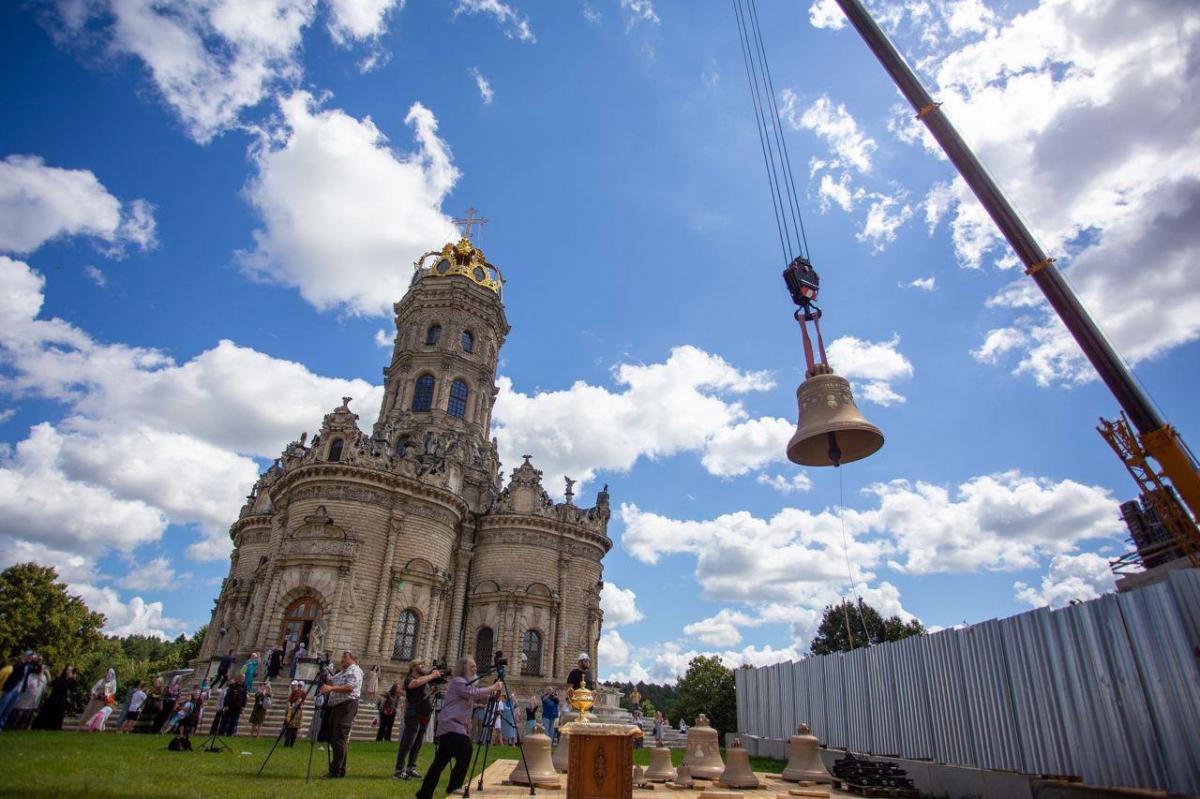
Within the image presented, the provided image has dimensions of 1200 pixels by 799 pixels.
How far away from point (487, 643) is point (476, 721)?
45.2 ft

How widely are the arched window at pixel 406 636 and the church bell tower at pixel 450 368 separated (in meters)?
7.74

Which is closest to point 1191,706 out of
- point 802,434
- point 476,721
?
point 802,434

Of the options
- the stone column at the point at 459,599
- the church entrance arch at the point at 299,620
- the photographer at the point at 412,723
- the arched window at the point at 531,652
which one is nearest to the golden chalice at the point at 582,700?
the photographer at the point at 412,723

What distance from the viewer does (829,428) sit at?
7.24m

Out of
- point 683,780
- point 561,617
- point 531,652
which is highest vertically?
point 561,617

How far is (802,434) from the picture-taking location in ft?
24.7

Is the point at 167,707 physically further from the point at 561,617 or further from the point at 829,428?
the point at 829,428

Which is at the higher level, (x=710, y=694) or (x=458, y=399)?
(x=458, y=399)

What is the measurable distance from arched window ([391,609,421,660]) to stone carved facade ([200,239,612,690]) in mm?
60

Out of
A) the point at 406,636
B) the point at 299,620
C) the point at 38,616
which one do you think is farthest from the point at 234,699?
the point at 38,616

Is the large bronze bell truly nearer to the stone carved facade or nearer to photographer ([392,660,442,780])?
photographer ([392,660,442,780])

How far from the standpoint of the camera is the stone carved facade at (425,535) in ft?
94.3

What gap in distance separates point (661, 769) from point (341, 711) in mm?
5754

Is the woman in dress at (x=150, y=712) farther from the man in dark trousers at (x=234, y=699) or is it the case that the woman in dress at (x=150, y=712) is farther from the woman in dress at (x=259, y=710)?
the man in dark trousers at (x=234, y=699)
